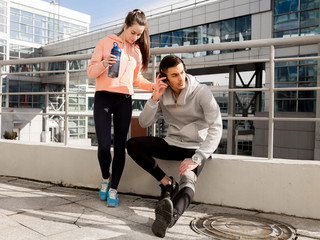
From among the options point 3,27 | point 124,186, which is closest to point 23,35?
point 3,27

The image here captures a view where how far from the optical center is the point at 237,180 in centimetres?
314

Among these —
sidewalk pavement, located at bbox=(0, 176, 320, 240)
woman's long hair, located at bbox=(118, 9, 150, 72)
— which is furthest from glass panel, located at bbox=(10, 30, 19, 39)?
woman's long hair, located at bbox=(118, 9, 150, 72)

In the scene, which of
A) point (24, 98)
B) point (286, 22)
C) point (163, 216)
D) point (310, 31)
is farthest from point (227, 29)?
point (24, 98)

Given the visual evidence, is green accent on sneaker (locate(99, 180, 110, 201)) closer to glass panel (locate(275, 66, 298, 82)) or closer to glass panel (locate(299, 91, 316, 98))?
glass panel (locate(299, 91, 316, 98))

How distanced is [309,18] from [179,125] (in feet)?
59.9

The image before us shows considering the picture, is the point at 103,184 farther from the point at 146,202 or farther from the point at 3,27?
the point at 3,27

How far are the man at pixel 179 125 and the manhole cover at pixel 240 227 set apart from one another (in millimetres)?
370

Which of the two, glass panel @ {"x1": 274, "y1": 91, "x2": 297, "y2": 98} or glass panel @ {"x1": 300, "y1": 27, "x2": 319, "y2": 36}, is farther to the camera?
glass panel @ {"x1": 274, "y1": 91, "x2": 297, "y2": 98}

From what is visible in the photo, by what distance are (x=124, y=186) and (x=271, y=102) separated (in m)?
1.84

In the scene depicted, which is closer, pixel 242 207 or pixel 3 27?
pixel 242 207

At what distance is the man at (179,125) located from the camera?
2.74 meters

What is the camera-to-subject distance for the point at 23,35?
3706 centimetres

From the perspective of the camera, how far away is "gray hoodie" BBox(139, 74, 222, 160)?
279cm

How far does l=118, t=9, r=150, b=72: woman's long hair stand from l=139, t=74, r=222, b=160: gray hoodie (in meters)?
0.51
